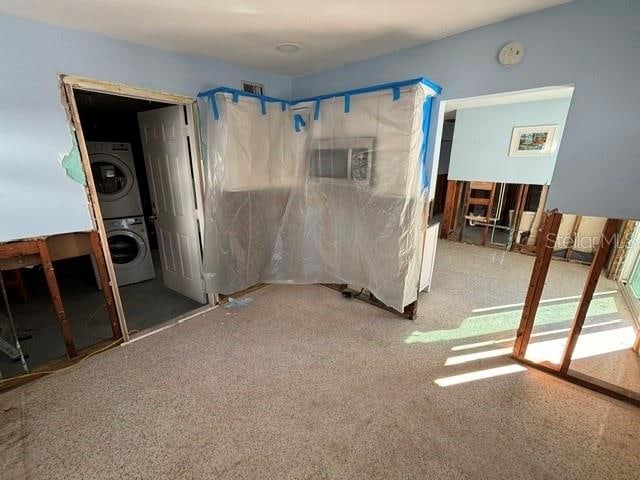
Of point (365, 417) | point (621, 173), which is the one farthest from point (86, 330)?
point (621, 173)

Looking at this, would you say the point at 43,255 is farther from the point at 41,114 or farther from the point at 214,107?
the point at 214,107

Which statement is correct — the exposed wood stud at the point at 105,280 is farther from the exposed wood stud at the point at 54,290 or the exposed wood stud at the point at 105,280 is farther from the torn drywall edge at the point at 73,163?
the torn drywall edge at the point at 73,163

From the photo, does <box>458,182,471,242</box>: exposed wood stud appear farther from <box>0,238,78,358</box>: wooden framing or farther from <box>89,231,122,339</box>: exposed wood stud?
<box>0,238,78,358</box>: wooden framing

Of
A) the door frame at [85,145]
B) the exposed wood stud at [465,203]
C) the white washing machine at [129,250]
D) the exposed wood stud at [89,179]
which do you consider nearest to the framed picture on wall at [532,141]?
the exposed wood stud at [465,203]

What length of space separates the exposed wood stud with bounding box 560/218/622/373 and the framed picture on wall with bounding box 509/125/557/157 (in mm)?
3265

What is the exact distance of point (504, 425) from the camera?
1.54 meters

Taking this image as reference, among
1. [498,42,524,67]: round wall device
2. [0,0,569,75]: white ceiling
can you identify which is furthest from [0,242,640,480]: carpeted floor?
[0,0,569,75]: white ceiling

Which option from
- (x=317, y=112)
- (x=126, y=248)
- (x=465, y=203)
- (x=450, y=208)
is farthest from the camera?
(x=450, y=208)

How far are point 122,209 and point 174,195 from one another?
95 cm

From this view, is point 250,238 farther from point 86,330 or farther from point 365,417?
point 365,417

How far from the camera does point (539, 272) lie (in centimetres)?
189

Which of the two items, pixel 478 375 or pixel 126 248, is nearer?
pixel 478 375

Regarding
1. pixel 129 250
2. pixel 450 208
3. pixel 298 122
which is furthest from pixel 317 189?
pixel 450 208

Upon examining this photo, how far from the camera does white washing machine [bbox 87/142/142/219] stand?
3055 mm
